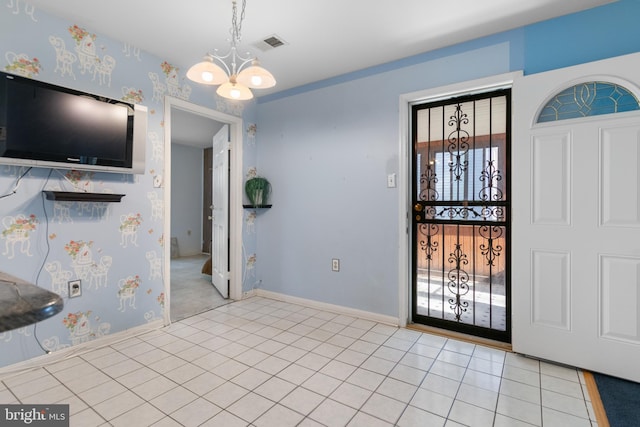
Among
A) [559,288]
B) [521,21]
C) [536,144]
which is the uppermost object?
[521,21]

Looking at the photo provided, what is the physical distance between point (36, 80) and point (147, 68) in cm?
86

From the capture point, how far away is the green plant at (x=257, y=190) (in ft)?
11.9

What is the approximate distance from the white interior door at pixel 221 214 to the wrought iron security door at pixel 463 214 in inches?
84.3

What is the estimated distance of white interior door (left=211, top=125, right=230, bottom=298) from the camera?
3.73m

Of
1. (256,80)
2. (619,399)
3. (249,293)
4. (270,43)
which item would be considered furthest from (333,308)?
(270,43)

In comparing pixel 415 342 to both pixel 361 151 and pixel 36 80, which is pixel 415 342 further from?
pixel 36 80

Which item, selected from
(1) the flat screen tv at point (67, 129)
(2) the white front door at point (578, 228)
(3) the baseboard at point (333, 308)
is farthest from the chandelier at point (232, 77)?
(3) the baseboard at point (333, 308)

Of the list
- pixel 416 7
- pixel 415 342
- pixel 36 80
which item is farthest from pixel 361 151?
pixel 36 80

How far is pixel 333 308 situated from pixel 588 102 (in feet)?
8.71

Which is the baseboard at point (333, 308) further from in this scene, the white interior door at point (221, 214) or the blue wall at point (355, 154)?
the white interior door at point (221, 214)

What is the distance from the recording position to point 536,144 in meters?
2.20

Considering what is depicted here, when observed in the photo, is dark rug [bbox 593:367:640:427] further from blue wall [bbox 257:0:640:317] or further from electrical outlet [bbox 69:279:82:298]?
electrical outlet [bbox 69:279:82:298]

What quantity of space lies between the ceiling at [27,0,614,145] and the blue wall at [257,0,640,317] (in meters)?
0.15

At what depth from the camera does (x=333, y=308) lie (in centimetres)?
328
